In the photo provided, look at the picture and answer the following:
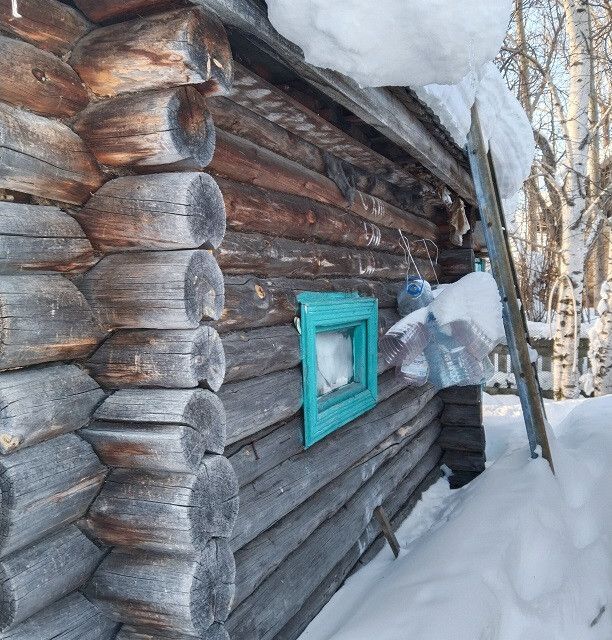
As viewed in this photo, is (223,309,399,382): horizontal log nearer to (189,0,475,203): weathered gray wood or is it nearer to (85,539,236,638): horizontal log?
(85,539,236,638): horizontal log

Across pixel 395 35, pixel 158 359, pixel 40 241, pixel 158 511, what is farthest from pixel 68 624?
pixel 395 35

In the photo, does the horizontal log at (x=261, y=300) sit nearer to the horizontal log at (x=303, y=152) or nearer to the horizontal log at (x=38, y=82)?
the horizontal log at (x=303, y=152)

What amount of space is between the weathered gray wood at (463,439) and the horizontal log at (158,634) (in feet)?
14.5

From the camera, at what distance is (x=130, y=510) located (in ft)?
5.66

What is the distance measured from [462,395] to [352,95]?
4.20 meters

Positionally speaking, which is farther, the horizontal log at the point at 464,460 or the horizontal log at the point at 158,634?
the horizontal log at the point at 464,460

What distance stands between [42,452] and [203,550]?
578mm

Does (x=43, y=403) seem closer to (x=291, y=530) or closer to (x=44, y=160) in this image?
(x=44, y=160)

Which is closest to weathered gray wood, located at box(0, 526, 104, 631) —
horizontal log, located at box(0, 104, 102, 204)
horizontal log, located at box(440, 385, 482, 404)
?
horizontal log, located at box(0, 104, 102, 204)

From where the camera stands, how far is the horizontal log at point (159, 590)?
1684 millimetres

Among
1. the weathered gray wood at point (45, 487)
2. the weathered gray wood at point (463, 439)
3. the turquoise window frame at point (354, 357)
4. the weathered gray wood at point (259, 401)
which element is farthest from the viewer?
the weathered gray wood at point (463, 439)

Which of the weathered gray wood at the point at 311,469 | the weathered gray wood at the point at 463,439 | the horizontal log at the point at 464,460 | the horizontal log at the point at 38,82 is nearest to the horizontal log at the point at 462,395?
the weathered gray wood at the point at 463,439

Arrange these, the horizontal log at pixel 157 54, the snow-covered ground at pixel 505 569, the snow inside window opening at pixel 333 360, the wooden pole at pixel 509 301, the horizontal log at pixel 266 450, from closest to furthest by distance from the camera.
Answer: the horizontal log at pixel 157 54
the horizontal log at pixel 266 450
the snow-covered ground at pixel 505 569
the snow inside window opening at pixel 333 360
the wooden pole at pixel 509 301

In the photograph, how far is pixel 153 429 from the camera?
67.6 inches
